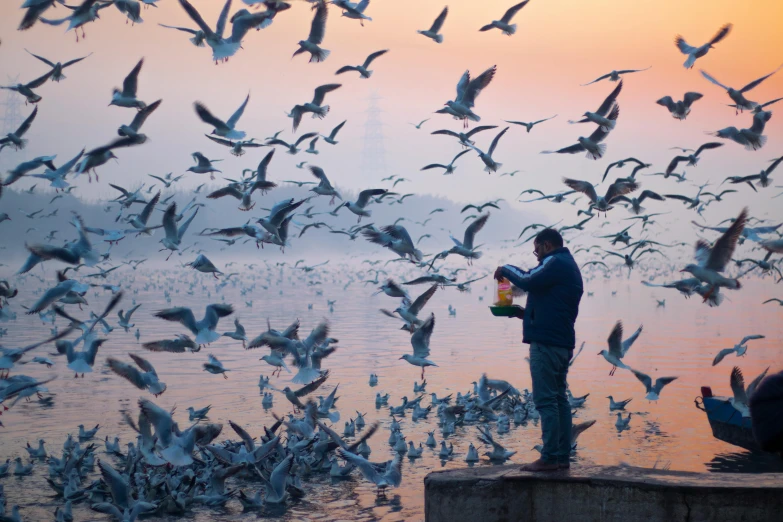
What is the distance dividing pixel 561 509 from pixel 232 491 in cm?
396

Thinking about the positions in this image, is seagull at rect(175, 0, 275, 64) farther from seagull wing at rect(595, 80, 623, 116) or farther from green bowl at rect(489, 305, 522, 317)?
green bowl at rect(489, 305, 522, 317)

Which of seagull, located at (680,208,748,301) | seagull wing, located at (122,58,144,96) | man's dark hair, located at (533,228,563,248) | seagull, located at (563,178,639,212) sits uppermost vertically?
seagull wing, located at (122,58,144,96)

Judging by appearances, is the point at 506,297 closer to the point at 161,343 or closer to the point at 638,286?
the point at 161,343

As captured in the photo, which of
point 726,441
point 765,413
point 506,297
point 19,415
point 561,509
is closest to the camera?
point 765,413

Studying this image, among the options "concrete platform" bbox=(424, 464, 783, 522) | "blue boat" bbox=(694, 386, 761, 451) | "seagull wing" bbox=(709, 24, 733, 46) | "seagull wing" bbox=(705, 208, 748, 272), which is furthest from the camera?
"seagull wing" bbox=(709, 24, 733, 46)

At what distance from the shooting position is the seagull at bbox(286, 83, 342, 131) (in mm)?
15242

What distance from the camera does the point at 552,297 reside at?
6.49 m

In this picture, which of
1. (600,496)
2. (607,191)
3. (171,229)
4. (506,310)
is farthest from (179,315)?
(607,191)

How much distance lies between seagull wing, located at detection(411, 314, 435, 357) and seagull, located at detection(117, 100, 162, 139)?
537 cm

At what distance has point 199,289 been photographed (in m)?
42.0

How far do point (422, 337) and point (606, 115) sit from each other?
5659mm

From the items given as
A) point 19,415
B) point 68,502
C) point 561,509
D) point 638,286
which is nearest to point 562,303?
point 561,509

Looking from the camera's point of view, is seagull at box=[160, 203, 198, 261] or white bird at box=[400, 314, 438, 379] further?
seagull at box=[160, 203, 198, 261]

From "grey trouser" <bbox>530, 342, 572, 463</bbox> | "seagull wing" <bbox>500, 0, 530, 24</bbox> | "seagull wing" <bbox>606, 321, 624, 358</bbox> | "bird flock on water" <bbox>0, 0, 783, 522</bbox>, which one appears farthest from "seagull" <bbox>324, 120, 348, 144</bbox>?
"grey trouser" <bbox>530, 342, 572, 463</bbox>
